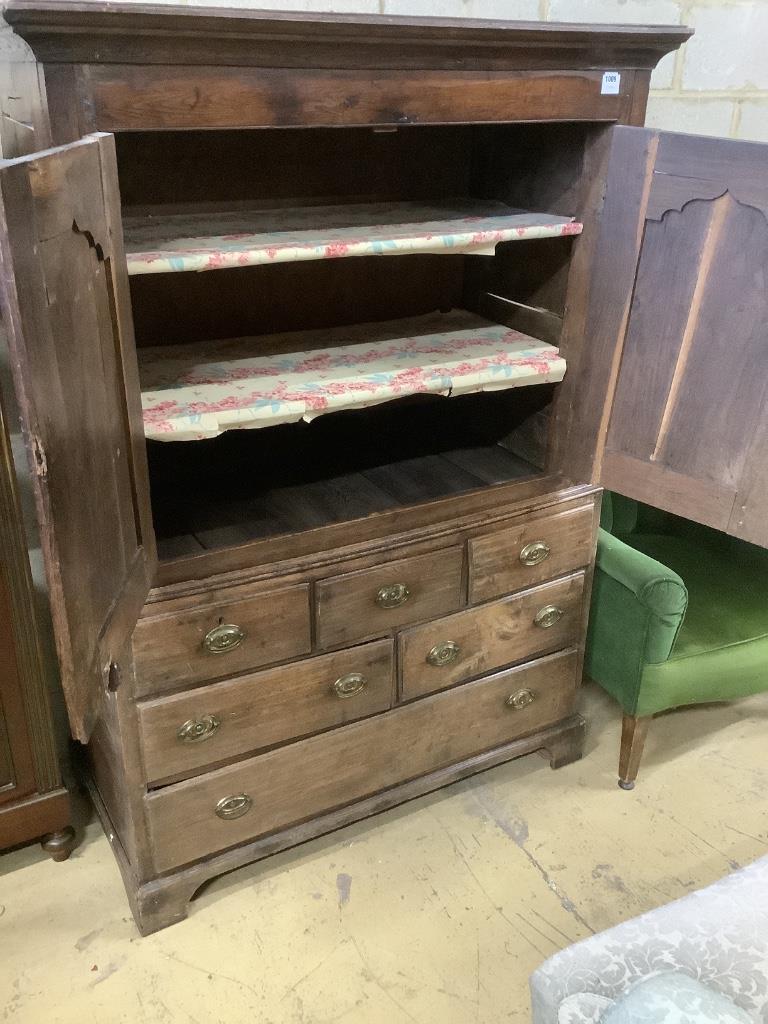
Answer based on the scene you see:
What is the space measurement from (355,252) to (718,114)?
4.81 ft

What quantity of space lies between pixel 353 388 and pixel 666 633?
89cm

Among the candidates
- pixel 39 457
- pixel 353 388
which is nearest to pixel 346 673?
pixel 353 388

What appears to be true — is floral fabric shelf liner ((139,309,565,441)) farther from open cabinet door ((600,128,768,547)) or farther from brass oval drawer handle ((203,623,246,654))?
brass oval drawer handle ((203,623,246,654))

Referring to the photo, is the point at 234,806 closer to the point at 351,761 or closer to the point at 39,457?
the point at 351,761

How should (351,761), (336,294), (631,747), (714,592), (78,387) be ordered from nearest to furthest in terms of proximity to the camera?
(78,387) → (351,761) → (336,294) → (631,747) → (714,592)

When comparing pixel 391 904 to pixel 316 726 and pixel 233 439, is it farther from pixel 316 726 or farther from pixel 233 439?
pixel 233 439

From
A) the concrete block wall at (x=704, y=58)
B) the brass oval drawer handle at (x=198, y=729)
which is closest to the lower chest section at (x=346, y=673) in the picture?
the brass oval drawer handle at (x=198, y=729)

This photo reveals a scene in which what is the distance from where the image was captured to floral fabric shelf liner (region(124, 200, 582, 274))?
1.35 m

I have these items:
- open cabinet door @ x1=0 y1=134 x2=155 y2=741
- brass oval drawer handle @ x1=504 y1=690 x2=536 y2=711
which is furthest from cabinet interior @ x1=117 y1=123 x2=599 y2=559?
brass oval drawer handle @ x1=504 y1=690 x2=536 y2=711

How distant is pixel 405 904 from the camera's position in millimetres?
1769

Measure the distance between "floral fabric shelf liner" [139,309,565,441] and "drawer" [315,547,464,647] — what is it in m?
0.33

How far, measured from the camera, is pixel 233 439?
6.51ft

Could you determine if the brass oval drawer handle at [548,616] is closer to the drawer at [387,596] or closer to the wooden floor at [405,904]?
the drawer at [387,596]

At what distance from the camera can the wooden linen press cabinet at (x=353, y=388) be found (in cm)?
117
